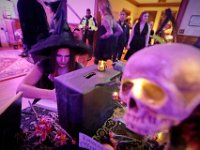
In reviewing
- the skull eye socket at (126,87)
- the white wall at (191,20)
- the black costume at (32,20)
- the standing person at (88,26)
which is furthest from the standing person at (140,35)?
the skull eye socket at (126,87)

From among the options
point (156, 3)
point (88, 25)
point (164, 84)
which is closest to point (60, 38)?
point (164, 84)

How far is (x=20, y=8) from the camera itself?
166cm

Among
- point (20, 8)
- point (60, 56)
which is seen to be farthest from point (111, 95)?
point (20, 8)

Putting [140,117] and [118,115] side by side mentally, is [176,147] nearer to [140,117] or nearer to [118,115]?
[140,117]

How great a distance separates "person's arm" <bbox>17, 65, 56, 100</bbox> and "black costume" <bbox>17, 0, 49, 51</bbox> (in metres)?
0.83

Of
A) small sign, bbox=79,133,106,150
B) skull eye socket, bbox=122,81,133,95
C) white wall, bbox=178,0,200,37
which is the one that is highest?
white wall, bbox=178,0,200,37

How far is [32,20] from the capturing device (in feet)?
5.64

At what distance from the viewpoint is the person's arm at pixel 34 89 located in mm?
917

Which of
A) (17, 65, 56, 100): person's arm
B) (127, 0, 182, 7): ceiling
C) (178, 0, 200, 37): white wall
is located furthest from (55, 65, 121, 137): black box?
(127, 0, 182, 7): ceiling

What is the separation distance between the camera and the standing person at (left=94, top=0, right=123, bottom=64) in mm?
2819

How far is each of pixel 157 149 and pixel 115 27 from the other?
9.37ft

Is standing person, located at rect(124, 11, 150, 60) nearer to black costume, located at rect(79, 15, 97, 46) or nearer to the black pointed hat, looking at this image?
black costume, located at rect(79, 15, 97, 46)

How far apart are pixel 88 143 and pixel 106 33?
267cm

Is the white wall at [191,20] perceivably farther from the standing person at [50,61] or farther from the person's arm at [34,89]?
the person's arm at [34,89]
